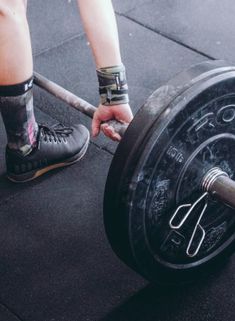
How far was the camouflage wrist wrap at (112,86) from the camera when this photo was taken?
4.35ft

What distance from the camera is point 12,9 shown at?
53.9 inches

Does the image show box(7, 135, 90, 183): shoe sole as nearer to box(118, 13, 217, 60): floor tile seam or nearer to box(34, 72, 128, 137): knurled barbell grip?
box(34, 72, 128, 137): knurled barbell grip

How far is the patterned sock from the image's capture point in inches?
57.9

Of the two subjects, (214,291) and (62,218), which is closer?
(214,291)

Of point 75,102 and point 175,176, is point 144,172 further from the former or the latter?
point 75,102

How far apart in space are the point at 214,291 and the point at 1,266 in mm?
504

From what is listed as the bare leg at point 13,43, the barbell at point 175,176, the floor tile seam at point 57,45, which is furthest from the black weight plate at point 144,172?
the floor tile seam at point 57,45

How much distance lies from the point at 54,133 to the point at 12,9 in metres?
0.44

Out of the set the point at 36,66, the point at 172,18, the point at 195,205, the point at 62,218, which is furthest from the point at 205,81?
the point at 172,18

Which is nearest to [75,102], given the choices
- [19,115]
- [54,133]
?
[19,115]

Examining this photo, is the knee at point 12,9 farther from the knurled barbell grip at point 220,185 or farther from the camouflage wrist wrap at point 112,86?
the knurled barbell grip at point 220,185

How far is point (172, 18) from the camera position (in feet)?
7.41

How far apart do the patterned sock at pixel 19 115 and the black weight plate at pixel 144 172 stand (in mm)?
469

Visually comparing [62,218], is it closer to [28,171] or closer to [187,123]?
[28,171]
